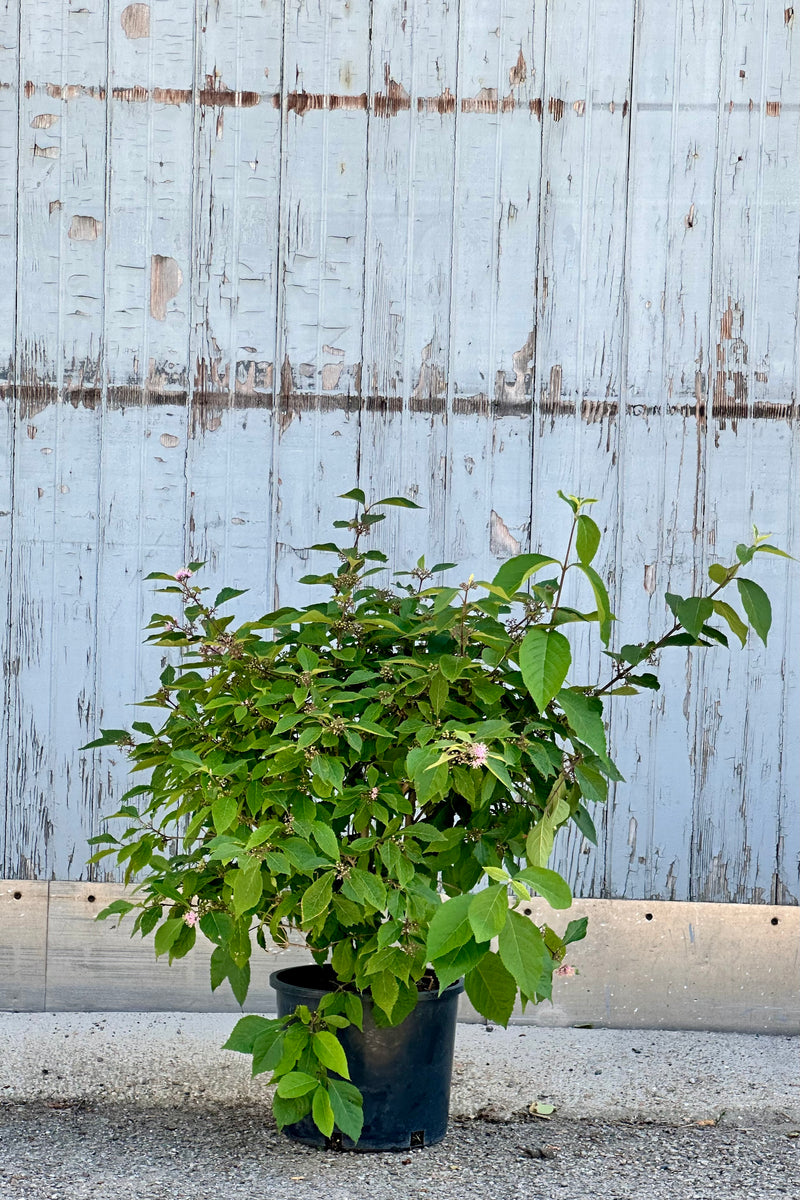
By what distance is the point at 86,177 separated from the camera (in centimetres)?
293

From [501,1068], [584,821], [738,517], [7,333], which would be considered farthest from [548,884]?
[7,333]

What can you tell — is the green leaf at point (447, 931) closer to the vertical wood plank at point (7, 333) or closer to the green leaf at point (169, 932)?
the green leaf at point (169, 932)

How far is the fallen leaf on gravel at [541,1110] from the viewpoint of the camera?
2.32 m

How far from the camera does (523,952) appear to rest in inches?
60.9

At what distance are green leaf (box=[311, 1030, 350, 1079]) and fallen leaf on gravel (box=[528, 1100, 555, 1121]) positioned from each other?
0.67m

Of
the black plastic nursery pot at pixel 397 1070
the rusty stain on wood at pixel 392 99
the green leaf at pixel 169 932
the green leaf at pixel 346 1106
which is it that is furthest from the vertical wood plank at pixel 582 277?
the green leaf at pixel 169 932

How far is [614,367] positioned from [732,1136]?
5.61 feet

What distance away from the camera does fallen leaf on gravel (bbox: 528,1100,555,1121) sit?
232 cm

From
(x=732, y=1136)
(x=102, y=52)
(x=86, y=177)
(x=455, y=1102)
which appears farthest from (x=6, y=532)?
(x=732, y=1136)

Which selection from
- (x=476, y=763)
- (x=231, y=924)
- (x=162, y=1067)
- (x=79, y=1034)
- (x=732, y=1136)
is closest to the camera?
(x=476, y=763)

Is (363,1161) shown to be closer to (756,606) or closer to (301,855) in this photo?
(301,855)

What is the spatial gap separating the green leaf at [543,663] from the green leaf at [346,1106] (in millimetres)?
714

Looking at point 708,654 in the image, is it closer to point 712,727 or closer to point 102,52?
point 712,727

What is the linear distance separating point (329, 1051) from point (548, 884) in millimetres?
514
